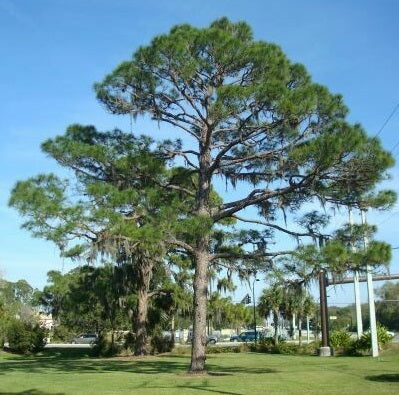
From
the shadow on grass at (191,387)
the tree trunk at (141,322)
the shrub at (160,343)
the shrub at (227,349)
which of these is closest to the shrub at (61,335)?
the shrub at (227,349)

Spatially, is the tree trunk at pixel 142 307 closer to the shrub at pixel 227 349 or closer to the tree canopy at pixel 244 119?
the shrub at pixel 227 349

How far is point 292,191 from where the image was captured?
1764 cm

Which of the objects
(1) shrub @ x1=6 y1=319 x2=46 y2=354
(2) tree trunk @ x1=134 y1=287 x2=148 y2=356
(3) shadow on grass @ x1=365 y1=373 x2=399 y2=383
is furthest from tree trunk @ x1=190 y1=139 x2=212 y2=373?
(1) shrub @ x1=6 y1=319 x2=46 y2=354

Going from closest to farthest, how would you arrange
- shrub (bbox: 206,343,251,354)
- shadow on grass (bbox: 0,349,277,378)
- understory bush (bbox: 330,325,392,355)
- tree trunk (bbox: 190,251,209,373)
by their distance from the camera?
tree trunk (bbox: 190,251,209,373) → shadow on grass (bbox: 0,349,277,378) → understory bush (bbox: 330,325,392,355) → shrub (bbox: 206,343,251,354)

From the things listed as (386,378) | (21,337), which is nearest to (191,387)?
Answer: (386,378)

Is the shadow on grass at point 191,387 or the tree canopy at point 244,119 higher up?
the tree canopy at point 244,119

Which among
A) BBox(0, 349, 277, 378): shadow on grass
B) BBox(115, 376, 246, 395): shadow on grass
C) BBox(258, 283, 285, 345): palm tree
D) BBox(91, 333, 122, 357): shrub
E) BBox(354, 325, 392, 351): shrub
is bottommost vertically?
BBox(115, 376, 246, 395): shadow on grass

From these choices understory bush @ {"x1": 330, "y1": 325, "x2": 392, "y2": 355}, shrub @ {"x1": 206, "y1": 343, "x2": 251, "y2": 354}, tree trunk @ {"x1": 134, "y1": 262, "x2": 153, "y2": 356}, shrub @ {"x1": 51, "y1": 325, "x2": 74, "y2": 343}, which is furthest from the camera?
shrub @ {"x1": 51, "y1": 325, "x2": 74, "y2": 343}

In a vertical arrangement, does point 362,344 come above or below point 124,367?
above

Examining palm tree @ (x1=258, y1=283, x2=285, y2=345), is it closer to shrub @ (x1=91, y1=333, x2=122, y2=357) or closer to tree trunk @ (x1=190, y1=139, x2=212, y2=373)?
shrub @ (x1=91, y1=333, x2=122, y2=357)

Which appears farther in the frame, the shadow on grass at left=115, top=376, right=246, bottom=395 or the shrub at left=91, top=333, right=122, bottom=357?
the shrub at left=91, top=333, right=122, bottom=357

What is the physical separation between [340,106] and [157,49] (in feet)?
18.5

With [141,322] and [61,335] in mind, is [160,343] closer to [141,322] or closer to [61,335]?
[141,322]

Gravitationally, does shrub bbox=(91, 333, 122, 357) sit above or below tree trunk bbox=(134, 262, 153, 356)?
below
